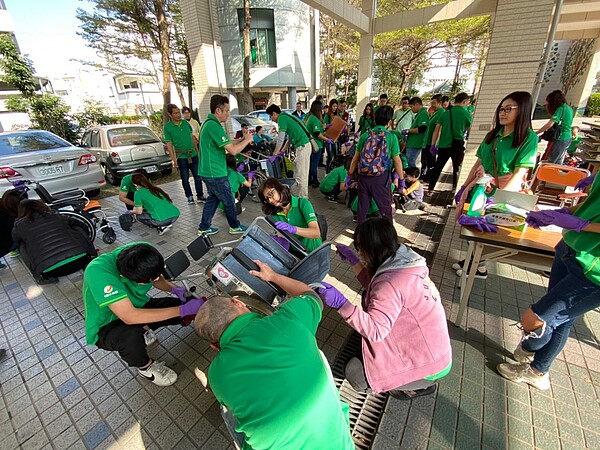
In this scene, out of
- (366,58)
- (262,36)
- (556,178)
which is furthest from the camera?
(262,36)

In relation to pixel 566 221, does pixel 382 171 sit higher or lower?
lower

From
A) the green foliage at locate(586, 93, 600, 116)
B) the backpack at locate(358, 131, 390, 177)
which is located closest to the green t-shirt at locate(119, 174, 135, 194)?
the backpack at locate(358, 131, 390, 177)

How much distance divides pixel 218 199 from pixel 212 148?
2.39ft

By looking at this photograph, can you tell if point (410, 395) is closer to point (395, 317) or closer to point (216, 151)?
point (395, 317)

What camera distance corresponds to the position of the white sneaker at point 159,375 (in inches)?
75.7

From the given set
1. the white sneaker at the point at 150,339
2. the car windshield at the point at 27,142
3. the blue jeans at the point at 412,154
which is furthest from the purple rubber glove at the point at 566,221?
the car windshield at the point at 27,142

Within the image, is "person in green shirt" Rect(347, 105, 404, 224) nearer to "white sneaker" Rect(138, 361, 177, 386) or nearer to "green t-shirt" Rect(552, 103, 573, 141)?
"white sneaker" Rect(138, 361, 177, 386)

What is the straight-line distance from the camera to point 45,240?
2633 mm

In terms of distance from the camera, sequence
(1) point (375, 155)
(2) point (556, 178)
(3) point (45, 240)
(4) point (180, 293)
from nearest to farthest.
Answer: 1. (4) point (180, 293)
2. (3) point (45, 240)
3. (1) point (375, 155)
4. (2) point (556, 178)

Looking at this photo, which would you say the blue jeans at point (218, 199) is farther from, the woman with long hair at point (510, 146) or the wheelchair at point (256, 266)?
the woman with long hair at point (510, 146)

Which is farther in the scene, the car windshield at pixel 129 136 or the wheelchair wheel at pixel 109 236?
the car windshield at pixel 129 136

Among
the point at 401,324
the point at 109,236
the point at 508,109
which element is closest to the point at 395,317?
the point at 401,324

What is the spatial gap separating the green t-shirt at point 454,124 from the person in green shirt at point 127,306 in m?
5.10

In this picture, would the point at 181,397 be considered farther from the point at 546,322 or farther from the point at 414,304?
the point at 546,322
